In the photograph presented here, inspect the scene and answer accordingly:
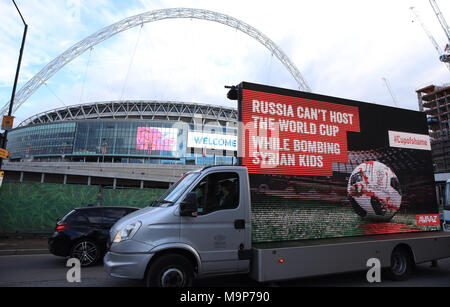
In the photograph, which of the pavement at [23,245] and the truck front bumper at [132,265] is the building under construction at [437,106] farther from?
the truck front bumper at [132,265]

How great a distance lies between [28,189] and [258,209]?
12.5 meters

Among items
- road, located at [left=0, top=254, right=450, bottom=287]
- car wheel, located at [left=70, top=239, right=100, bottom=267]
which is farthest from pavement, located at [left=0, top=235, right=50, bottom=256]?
car wheel, located at [left=70, top=239, right=100, bottom=267]

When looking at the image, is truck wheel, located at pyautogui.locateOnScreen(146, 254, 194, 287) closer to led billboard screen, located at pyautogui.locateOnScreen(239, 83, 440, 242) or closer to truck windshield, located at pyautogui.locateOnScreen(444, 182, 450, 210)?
led billboard screen, located at pyautogui.locateOnScreen(239, 83, 440, 242)

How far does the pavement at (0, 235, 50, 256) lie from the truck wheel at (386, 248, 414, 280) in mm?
10802

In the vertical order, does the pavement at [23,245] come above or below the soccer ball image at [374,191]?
below

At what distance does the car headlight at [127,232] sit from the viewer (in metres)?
4.32

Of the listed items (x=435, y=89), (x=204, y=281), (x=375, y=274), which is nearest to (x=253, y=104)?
(x=204, y=281)

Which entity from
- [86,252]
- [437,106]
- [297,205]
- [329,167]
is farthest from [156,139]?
[437,106]

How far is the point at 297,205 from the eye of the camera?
18.2 ft

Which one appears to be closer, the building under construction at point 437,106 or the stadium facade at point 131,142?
the stadium facade at point 131,142

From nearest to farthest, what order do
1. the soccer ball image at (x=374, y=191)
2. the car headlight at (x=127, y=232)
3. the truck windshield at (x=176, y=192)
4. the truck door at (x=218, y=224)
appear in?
the car headlight at (x=127, y=232), the truck door at (x=218, y=224), the truck windshield at (x=176, y=192), the soccer ball image at (x=374, y=191)

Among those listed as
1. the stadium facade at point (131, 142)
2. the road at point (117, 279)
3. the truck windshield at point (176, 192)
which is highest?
the stadium facade at point (131, 142)

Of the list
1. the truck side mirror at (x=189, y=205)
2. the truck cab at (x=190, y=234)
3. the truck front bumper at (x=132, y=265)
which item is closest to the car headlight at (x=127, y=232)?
the truck cab at (x=190, y=234)

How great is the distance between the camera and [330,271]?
16.6 ft
